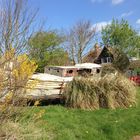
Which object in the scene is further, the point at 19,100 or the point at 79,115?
the point at 79,115

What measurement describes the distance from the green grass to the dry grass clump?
1.53 ft

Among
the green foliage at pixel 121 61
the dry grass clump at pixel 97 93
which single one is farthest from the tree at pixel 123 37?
the dry grass clump at pixel 97 93

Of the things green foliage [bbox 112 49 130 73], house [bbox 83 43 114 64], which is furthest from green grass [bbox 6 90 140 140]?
house [bbox 83 43 114 64]

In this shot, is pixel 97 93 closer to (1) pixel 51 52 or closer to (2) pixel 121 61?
(2) pixel 121 61

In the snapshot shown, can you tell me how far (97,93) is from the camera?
11.6m

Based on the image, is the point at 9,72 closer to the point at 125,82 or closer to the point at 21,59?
the point at 21,59

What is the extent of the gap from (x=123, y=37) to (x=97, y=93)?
33256mm

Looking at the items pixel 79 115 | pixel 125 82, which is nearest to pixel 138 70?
pixel 125 82

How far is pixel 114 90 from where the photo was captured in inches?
474

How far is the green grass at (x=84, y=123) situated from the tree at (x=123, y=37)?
3351 cm

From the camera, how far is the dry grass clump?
1138 centimetres

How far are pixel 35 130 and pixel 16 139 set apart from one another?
96 cm

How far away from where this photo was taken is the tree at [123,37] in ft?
144

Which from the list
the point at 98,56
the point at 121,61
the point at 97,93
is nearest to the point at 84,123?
the point at 97,93
